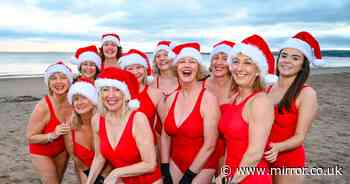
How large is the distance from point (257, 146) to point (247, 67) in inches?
29.8

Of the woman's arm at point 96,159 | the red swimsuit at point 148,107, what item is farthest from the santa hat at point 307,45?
the woman's arm at point 96,159

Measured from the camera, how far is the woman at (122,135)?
3.82 meters

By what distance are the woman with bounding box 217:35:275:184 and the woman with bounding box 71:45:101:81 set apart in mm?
2975

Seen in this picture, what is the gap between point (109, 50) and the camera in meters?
6.66

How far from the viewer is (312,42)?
13.5 feet

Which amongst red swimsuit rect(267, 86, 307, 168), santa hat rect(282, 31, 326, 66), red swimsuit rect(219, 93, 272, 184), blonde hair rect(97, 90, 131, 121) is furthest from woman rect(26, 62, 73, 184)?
santa hat rect(282, 31, 326, 66)

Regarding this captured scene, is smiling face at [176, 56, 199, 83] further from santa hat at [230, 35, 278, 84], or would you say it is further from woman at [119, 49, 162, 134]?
santa hat at [230, 35, 278, 84]

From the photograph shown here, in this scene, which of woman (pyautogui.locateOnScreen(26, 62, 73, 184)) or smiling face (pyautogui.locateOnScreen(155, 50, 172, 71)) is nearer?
woman (pyautogui.locateOnScreen(26, 62, 73, 184))

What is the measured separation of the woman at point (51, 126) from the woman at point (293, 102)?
8.40 ft

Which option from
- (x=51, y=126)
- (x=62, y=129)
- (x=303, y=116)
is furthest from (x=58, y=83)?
(x=303, y=116)

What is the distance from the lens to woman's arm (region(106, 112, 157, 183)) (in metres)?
3.78

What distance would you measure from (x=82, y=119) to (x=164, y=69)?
176 centimetres

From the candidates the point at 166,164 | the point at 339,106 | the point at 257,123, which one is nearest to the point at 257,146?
the point at 257,123

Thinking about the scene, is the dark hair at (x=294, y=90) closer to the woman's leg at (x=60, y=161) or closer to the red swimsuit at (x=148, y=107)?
the red swimsuit at (x=148, y=107)
